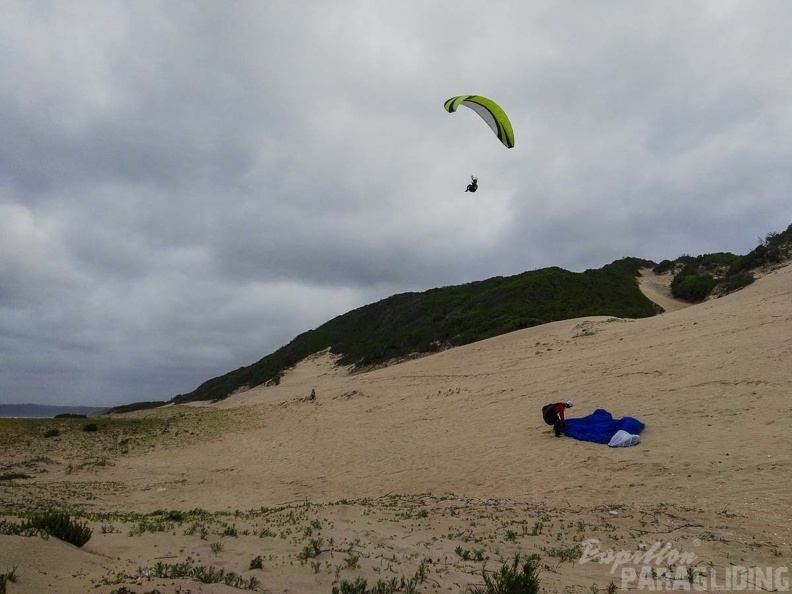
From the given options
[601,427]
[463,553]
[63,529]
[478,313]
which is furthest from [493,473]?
[478,313]

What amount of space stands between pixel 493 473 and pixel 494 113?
10551 millimetres

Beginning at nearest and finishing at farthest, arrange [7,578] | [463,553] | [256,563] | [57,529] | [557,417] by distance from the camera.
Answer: [7,578]
[256,563]
[57,529]
[463,553]
[557,417]

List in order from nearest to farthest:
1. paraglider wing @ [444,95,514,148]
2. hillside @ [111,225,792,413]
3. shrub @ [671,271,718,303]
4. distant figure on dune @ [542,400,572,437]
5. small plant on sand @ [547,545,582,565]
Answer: small plant on sand @ [547,545,582,565], distant figure on dune @ [542,400,572,437], paraglider wing @ [444,95,514,148], hillside @ [111,225,792,413], shrub @ [671,271,718,303]

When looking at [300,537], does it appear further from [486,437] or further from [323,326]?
[323,326]

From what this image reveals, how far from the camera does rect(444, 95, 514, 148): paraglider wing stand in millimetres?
15137

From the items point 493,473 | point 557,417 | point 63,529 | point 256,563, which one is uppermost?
point 63,529

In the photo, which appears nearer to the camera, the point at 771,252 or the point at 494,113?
the point at 494,113

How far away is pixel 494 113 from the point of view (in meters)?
15.3

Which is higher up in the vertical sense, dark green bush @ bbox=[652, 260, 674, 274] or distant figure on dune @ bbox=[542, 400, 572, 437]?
dark green bush @ bbox=[652, 260, 674, 274]

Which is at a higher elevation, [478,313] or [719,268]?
[719,268]

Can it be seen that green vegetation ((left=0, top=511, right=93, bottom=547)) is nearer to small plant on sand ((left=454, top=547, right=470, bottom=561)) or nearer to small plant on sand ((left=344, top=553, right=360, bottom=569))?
small plant on sand ((left=344, top=553, right=360, bottom=569))

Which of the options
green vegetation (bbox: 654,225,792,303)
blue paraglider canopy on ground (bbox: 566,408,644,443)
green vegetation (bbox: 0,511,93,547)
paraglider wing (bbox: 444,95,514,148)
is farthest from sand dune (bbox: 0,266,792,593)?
paraglider wing (bbox: 444,95,514,148)

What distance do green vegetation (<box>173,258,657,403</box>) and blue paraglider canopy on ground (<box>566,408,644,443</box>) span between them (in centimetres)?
2100

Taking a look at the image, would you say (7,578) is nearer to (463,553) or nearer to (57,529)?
(57,529)
